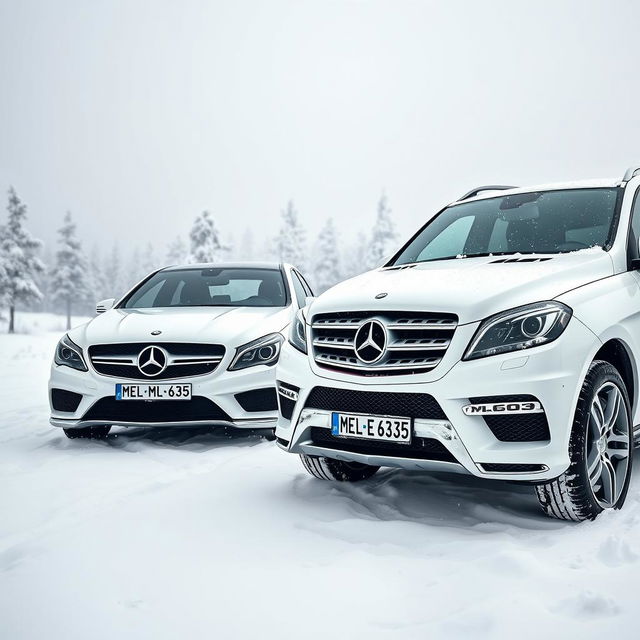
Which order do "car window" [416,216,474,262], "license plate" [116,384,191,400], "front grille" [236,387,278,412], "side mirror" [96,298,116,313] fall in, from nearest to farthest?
"car window" [416,216,474,262] < "license plate" [116,384,191,400] < "front grille" [236,387,278,412] < "side mirror" [96,298,116,313]

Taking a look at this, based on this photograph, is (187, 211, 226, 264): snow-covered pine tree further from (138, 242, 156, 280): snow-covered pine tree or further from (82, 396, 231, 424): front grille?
(138, 242, 156, 280): snow-covered pine tree

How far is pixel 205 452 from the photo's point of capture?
5.36 m

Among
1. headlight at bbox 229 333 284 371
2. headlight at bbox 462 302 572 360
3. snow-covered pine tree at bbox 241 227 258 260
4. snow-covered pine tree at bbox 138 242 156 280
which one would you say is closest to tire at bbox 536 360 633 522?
headlight at bbox 462 302 572 360

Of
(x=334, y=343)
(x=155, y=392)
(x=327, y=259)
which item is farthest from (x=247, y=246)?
(x=334, y=343)

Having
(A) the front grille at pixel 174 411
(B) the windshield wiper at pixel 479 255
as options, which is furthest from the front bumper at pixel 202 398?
(B) the windshield wiper at pixel 479 255

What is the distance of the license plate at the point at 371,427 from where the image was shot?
3256mm

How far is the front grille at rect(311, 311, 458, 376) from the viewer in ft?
10.6

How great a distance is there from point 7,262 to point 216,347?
41647 mm

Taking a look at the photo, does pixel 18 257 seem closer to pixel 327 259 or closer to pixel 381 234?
pixel 327 259

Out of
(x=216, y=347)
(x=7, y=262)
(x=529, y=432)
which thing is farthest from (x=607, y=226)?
(x=7, y=262)

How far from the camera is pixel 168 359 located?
539cm

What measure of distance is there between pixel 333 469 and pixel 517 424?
161cm

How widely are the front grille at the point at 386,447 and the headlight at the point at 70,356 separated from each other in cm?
274

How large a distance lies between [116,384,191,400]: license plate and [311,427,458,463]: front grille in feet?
6.21
